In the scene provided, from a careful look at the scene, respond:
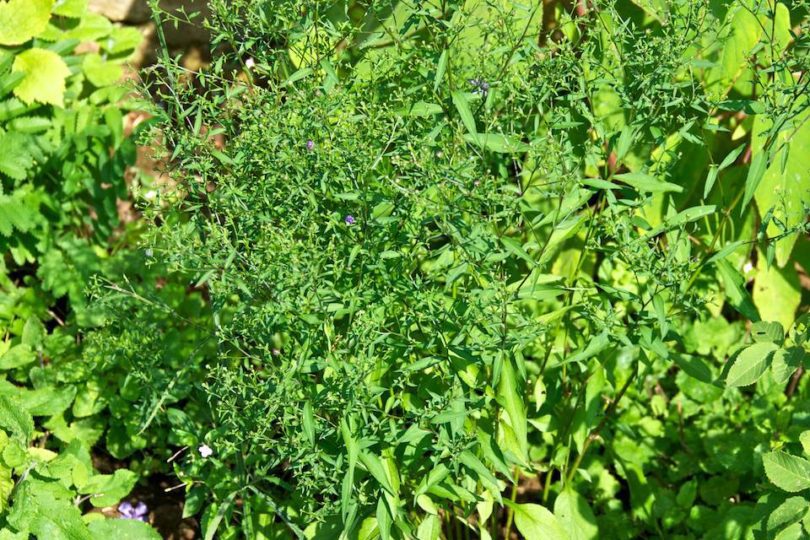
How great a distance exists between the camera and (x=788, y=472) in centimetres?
209

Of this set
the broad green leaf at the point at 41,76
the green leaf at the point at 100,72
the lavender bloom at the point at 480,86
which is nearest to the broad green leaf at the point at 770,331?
the lavender bloom at the point at 480,86

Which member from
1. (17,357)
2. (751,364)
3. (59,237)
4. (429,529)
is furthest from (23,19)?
(751,364)

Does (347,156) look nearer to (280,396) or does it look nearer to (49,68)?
(280,396)

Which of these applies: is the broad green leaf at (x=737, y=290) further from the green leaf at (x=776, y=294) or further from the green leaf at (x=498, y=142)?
the green leaf at (x=776, y=294)

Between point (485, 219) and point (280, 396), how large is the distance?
0.58 metres

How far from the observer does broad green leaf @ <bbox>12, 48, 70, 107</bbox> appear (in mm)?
3426

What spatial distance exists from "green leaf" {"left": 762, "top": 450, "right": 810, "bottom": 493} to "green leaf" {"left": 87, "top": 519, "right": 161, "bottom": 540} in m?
1.66

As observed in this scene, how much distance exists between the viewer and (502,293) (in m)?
1.95

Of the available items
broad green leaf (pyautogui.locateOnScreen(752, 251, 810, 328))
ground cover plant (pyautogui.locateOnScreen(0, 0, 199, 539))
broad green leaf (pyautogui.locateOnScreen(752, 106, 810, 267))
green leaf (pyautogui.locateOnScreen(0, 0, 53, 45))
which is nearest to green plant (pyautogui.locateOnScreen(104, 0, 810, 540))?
broad green leaf (pyautogui.locateOnScreen(752, 106, 810, 267))

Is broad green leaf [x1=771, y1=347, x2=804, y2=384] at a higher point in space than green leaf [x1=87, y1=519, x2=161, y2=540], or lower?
higher

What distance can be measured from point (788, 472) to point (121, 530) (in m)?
1.76

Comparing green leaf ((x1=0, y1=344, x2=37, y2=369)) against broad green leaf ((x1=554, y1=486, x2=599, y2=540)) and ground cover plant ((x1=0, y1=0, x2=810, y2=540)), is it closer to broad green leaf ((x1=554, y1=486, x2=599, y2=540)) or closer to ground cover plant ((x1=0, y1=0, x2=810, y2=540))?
ground cover plant ((x1=0, y1=0, x2=810, y2=540))

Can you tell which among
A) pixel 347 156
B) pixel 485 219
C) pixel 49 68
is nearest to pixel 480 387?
pixel 485 219

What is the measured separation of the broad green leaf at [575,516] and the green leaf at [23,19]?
2448mm
